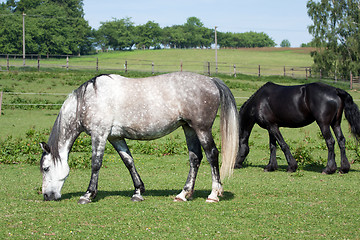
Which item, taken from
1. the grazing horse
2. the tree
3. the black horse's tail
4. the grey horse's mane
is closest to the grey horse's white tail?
the grazing horse

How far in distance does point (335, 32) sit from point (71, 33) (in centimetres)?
5550

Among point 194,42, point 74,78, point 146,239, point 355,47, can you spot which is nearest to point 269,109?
point 146,239

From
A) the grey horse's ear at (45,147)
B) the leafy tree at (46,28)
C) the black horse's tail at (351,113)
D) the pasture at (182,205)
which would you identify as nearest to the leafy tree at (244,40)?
the leafy tree at (46,28)

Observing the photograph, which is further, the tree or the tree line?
the tree line

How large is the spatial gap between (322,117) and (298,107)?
2.38 ft

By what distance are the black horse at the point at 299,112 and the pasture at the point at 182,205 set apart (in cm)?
57

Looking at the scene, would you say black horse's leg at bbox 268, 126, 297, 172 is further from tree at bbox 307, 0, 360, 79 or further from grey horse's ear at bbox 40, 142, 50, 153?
tree at bbox 307, 0, 360, 79

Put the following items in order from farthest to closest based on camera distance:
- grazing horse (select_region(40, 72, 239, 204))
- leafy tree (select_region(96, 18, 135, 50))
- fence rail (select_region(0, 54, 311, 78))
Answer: leafy tree (select_region(96, 18, 135, 50)) < fence rail (select_region(0, 54, 311, 78)) < grazing horse (select_region(40, 72, 239, 204))

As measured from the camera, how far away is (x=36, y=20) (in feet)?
294

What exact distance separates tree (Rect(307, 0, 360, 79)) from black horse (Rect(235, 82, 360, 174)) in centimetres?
4523

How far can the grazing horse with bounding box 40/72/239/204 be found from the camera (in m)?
8.16

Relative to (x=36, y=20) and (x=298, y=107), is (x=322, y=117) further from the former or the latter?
(x=36, y=20)

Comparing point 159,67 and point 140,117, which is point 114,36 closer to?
point 159,67

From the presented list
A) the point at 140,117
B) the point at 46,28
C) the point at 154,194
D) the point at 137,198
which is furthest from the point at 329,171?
the point at 46,28
